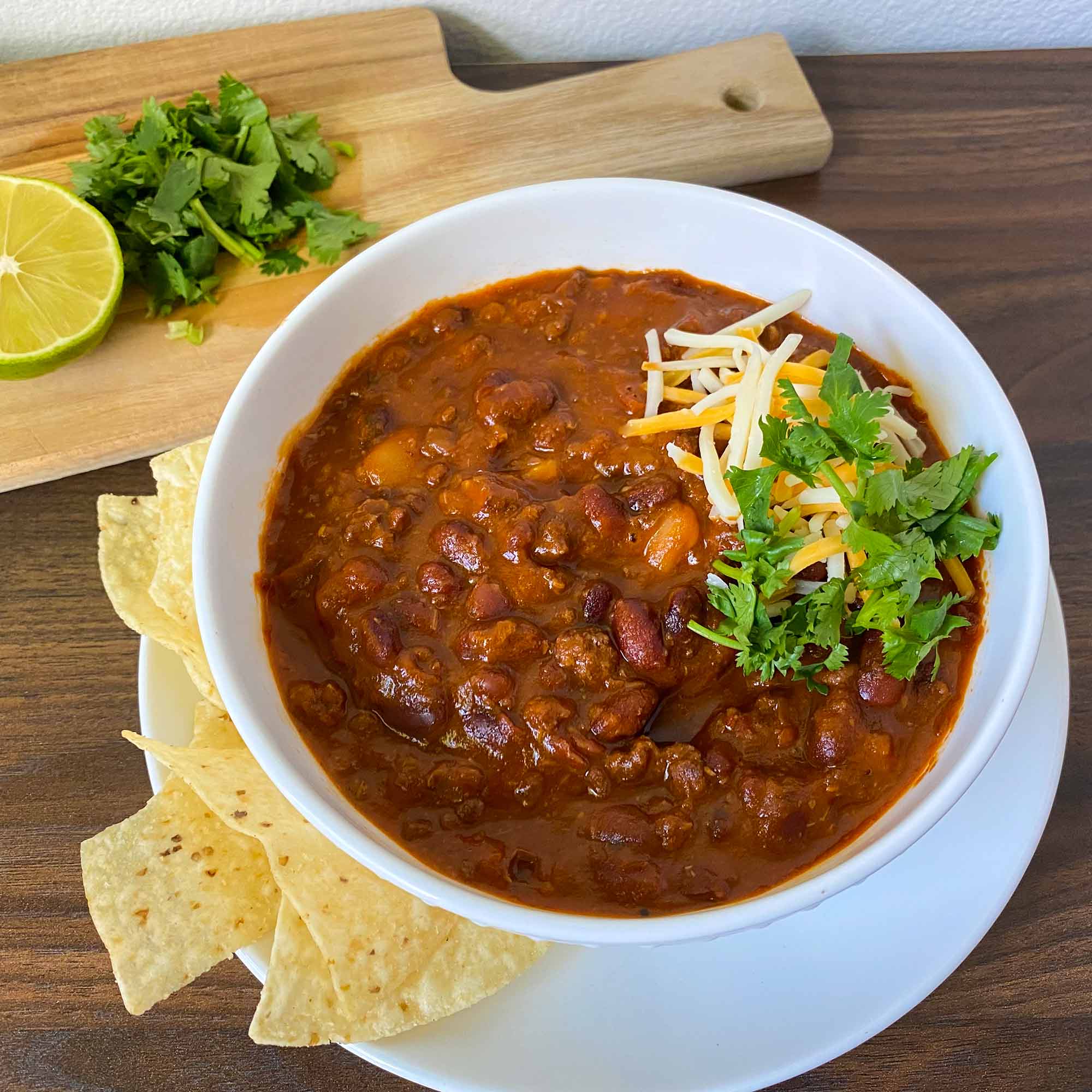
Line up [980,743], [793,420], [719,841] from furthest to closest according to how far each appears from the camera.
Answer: [793,420], [719,841], [980,743]

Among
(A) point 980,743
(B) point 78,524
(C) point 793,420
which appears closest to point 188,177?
(B) point 78,524

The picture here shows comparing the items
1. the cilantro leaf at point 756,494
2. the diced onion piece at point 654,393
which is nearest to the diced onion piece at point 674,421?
the diced onion piece at point 654,393

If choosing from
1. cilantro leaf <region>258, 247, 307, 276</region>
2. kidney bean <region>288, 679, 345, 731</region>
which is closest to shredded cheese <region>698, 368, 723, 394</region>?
kidney bean <region>288, 679, 345, 731</region>

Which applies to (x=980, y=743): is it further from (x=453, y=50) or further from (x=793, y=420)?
→ (x=453, y=50)

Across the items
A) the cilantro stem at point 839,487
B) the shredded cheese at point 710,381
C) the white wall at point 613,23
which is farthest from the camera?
the white wall at point 613,23

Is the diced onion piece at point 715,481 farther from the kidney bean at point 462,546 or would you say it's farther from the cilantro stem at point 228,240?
the cilantro stem at point 228,240
